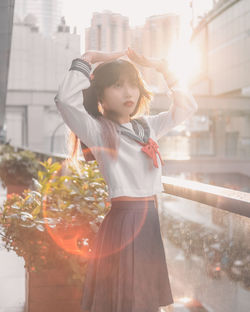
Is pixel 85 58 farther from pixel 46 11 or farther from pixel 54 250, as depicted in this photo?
pixel 46 11

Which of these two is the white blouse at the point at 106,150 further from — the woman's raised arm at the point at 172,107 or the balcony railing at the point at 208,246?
the balcony railing at the point at 208,246

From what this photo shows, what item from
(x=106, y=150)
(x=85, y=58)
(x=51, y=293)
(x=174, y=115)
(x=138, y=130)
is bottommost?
(x=51, y=293)

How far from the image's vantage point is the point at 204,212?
2846mm

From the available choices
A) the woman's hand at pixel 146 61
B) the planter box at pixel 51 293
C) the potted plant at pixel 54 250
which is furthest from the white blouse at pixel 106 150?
the planter box at pixel 51 293

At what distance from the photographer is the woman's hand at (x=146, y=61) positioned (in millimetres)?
2318

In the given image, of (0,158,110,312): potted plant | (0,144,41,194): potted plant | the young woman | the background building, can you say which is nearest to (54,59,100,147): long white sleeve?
the young woman

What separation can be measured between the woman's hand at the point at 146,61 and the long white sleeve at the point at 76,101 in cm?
29

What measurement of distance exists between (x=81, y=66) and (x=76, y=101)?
6.7 inches

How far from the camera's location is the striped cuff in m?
2.08

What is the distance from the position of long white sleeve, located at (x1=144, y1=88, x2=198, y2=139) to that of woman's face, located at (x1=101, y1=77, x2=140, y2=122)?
0.23 metres

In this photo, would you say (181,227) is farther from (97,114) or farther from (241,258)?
(97,114)

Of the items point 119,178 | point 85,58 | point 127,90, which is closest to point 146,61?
point 127,90

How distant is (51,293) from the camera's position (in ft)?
11.5

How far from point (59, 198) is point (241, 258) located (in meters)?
2.23
